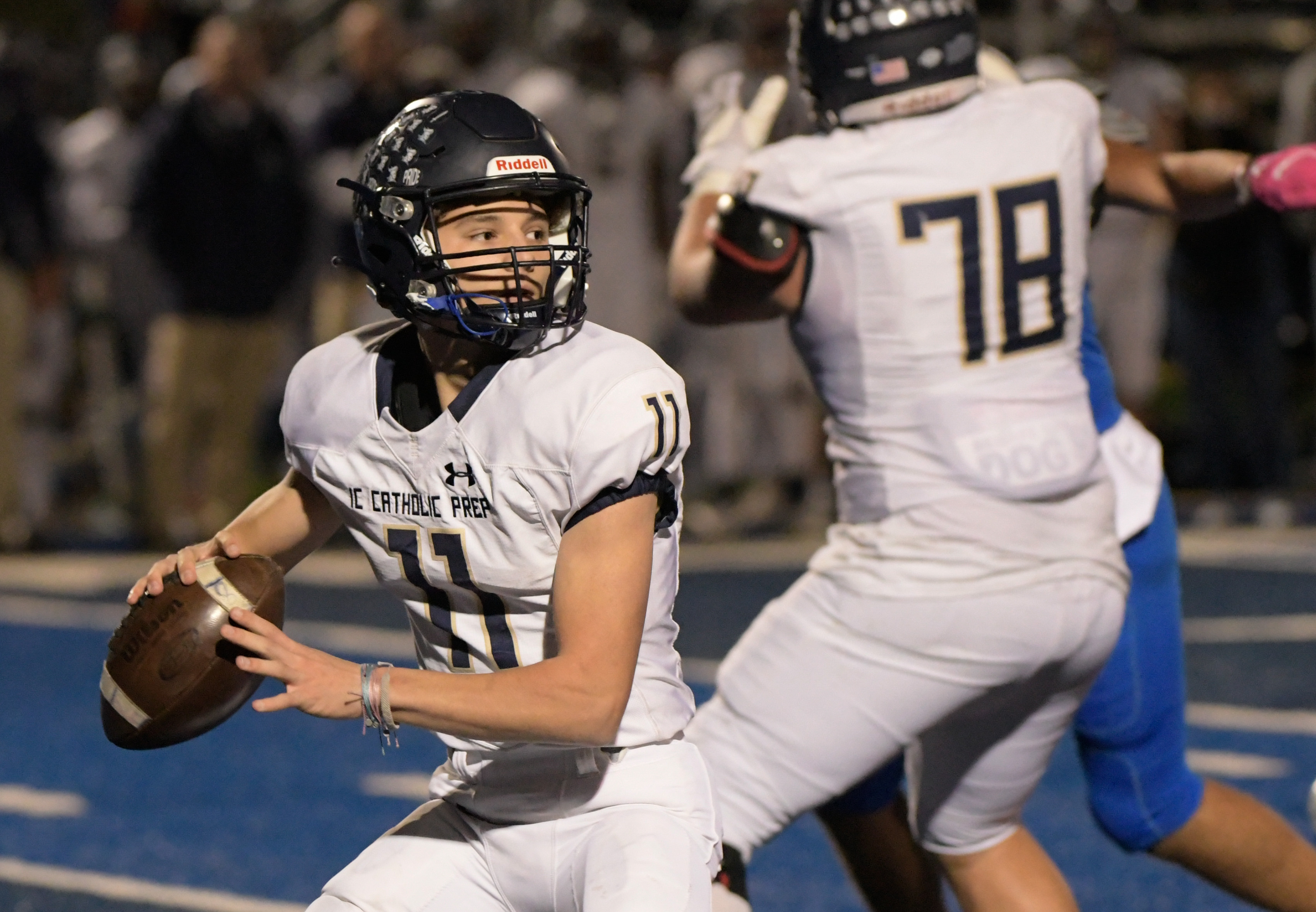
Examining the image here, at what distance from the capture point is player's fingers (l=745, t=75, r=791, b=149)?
3.47m

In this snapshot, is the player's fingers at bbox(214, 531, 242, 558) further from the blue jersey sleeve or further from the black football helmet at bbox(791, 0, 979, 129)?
the blue jersey sleeve

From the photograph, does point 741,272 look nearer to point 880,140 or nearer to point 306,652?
point 880,140

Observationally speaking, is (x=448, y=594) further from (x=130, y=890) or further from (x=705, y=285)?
(x=130, y=890)

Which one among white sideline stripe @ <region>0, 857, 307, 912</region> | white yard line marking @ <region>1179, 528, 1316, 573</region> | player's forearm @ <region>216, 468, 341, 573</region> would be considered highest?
player's forearm @ <region>216, 468, 341, 573</region>

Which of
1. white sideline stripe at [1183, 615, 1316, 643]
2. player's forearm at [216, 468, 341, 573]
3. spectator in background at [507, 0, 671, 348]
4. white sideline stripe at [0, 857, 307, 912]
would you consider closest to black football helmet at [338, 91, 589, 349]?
player's forearm at [216, 468, 341, 573]

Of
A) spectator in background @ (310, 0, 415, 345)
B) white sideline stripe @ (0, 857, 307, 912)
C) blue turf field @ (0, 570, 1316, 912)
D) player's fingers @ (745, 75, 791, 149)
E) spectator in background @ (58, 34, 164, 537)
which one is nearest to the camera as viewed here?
player's fingers @ (745, 75, 791, 149)

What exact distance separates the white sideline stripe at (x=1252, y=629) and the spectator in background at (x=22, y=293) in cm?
500

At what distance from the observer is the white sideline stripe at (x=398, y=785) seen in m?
5.10

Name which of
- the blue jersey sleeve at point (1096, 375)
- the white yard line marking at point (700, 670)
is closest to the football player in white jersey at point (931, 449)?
the blue jersey sleeve at point (1096, 375)

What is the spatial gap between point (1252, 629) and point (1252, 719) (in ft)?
4.61

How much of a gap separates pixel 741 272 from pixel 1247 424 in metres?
7.10

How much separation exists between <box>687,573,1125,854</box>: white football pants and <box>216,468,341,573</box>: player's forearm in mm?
673

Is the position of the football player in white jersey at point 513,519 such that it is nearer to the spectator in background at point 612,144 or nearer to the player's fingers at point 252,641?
the player's fingers at point 252,641

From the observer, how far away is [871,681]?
9.91 feet
